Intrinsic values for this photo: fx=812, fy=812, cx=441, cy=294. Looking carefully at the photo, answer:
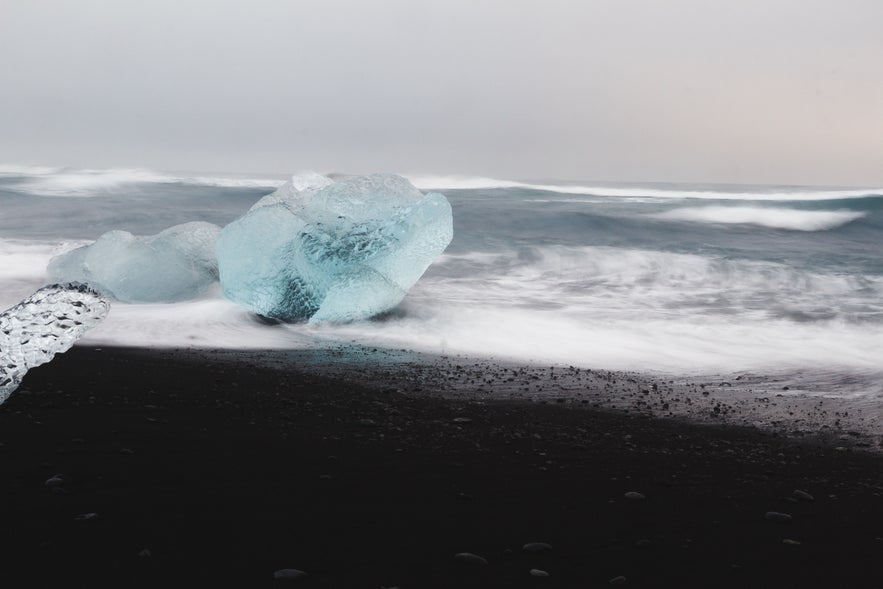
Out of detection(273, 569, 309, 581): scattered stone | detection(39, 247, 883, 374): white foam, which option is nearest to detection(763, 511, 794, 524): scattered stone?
detection(273, 569, 309, 581): scattered stone

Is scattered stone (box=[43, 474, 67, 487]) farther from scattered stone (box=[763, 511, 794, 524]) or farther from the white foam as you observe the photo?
the white foam

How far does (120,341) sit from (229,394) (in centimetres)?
253

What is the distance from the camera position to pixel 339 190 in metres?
7.86

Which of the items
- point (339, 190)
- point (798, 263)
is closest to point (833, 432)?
point (339, 190)

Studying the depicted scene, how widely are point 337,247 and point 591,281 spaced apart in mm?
6847

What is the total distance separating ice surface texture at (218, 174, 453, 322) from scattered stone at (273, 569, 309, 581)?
5551 mm

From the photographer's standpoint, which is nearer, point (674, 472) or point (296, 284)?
point (674, 472)

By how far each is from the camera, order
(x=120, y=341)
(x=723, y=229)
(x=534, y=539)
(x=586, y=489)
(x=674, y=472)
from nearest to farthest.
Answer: (x=534, y=539)
(x=586, y=489)
(x=674, y=472)
(x=120, y=341)
(x=723, y=229)

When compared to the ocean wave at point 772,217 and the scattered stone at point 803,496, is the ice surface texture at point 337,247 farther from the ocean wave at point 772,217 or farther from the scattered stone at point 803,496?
the ocean wave at point 772,217

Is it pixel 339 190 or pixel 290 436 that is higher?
pixel 339 190

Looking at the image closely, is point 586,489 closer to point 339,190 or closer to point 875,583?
point 875,583

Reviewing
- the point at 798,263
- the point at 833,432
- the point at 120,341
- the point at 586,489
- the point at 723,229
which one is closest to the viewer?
the point at 586,489

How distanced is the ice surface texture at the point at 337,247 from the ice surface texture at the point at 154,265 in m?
1.08

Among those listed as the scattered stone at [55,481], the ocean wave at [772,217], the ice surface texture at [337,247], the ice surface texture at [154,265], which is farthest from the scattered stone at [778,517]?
the ocean wave at [772,217]
